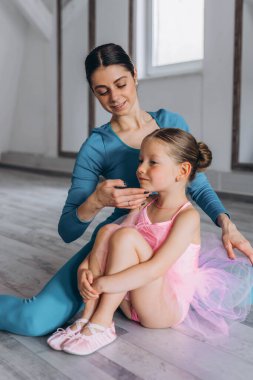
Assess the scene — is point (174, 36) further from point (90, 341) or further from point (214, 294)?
point (90, 341)

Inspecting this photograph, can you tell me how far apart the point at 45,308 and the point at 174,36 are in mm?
3639

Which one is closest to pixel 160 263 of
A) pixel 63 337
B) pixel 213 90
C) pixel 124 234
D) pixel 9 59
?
pixel 124 234

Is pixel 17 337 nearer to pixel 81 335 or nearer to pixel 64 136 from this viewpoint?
pixel 81 335

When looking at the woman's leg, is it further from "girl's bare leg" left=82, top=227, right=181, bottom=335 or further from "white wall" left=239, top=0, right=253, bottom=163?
"white wall" left=239, top=0, right=253, bottom=163

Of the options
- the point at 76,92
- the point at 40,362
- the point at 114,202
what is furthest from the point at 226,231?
the point at 76,92

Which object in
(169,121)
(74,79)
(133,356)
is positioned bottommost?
(133,356)

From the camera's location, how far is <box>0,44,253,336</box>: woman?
1.36 metres

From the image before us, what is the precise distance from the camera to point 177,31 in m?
4.45

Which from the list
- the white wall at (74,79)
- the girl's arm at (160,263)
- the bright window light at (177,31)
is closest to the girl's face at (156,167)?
the girl's arm at (160,263)

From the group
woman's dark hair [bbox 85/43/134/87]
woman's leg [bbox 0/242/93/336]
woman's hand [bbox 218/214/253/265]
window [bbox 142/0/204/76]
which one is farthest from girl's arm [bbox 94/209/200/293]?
window [bbox 142/0/204/76]

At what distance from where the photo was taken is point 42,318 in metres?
1.37

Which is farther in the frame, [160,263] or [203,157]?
[203,157]

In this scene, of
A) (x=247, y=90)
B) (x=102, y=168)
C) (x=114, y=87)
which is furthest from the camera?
(x=247, y=90)

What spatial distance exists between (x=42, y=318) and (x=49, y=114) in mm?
4955
